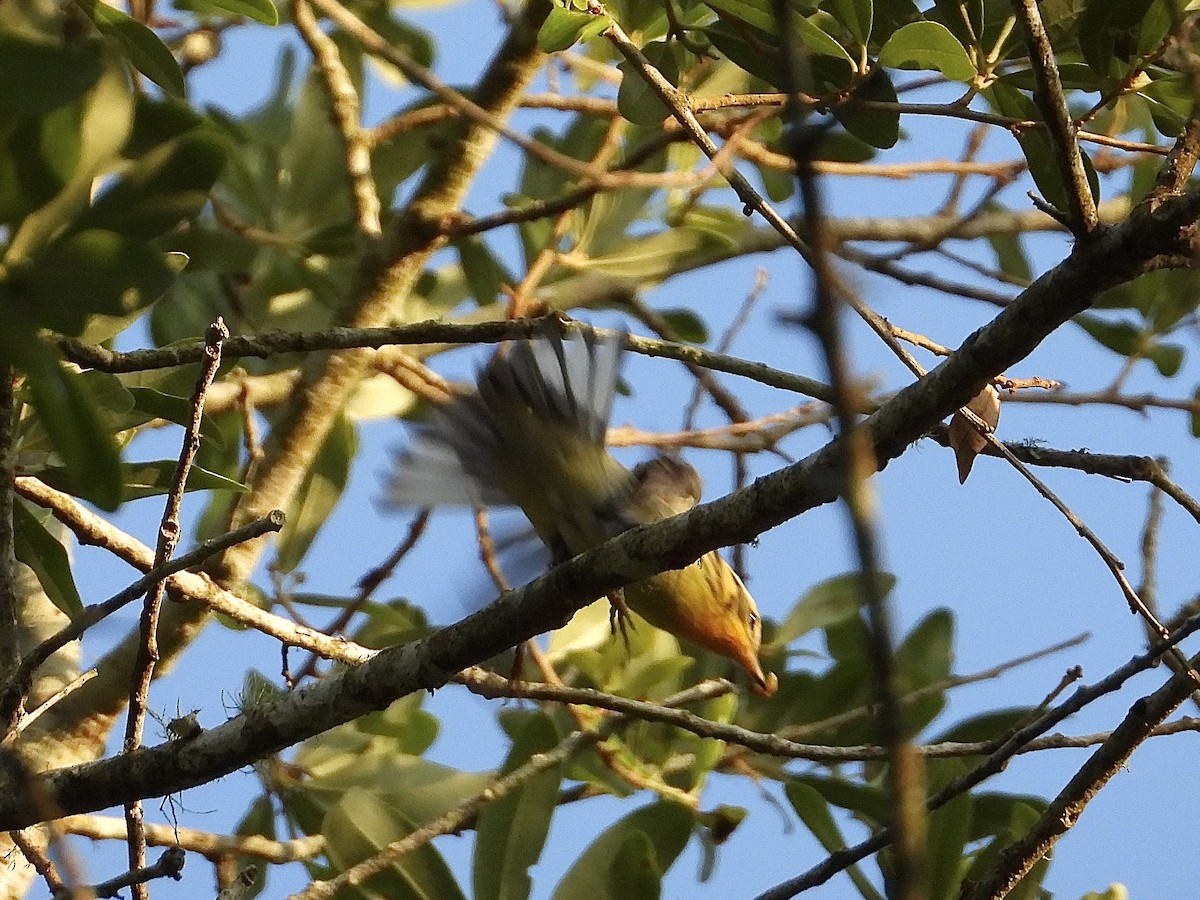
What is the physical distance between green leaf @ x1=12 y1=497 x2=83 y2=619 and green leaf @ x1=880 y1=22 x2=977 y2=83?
4.81 feet

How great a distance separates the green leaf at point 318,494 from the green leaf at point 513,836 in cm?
100

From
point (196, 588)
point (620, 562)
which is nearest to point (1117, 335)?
point (620, 562)

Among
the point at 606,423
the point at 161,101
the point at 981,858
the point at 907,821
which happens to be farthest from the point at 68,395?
the point at 981,858

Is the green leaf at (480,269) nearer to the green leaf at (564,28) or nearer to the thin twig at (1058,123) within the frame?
the green leaf at (564,28)

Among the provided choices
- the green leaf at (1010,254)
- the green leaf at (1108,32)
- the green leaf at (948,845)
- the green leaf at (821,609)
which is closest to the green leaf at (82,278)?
the green leaf at (1108,32)

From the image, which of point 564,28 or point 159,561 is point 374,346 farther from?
point 564,28

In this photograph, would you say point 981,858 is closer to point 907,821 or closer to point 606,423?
point 606,423

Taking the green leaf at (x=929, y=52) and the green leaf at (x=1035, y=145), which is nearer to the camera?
the green leaf at (x=929, y=52)

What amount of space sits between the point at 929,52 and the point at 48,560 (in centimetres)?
154

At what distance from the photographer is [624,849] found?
237cm

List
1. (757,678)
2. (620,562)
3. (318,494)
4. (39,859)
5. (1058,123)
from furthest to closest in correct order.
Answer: (318,494) → (757,678) → (39,859) → (620,562) → (1058,123)

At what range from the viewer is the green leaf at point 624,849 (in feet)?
7.84

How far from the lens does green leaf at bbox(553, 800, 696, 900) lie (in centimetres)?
239

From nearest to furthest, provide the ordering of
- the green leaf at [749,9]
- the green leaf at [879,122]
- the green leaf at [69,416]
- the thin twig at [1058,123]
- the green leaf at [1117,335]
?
1. the thin twig at [1058,123]
2. the green leaf at [69,416]
3. the green leaf at [749,9]
4. the green leaf at [879,122]
5. the green leaf at [1117,335]
